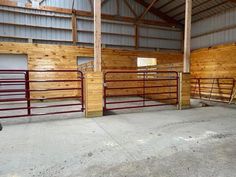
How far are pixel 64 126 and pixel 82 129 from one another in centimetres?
41

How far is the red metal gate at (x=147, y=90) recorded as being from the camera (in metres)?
4.57

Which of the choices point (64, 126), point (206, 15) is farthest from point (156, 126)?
point (206, 15)

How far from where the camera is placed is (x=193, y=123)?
3498 millimetres

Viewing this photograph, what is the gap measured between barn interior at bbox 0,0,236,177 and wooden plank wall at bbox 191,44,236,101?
0.14 ft

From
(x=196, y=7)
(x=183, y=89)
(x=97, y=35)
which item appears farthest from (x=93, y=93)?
(x=196, y=7)

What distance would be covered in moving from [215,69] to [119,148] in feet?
23.2

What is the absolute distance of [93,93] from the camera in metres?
4.06

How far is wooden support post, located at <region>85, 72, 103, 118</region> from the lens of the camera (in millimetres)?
4000

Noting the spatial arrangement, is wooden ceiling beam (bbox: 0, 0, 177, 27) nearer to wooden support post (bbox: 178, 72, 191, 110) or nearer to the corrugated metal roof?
the corrugated metal roof

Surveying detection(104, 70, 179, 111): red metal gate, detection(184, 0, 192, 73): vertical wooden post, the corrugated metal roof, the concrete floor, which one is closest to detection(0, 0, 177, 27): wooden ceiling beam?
the corrugated metal roof

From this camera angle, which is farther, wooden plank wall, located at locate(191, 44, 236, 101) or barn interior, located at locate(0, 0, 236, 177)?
wooden plank wall, located at locate(191, 44, 236, 101)

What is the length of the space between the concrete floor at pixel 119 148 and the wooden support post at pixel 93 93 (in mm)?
495

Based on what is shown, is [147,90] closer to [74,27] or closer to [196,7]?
[74,27]

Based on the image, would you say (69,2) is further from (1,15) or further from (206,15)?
(206,15)
